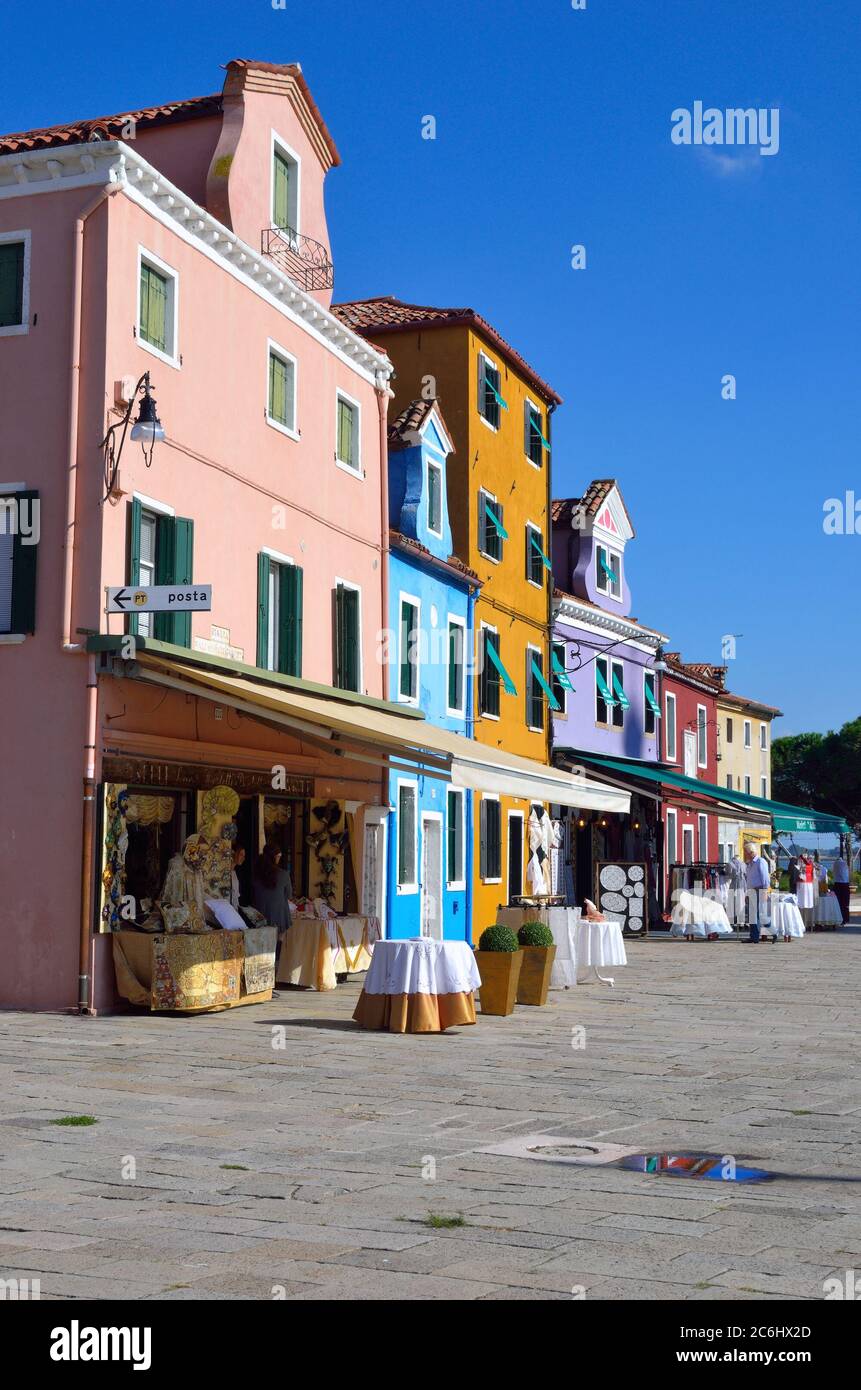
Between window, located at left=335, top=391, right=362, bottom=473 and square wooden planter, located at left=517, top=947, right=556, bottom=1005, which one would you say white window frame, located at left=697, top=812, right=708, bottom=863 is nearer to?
window, located at left=335, top=391, right=362, bottom=473

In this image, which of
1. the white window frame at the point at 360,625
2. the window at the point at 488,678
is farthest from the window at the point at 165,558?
the window at the point at 488,678

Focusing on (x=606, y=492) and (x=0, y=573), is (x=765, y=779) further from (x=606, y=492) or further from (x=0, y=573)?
(x=0, y=573)

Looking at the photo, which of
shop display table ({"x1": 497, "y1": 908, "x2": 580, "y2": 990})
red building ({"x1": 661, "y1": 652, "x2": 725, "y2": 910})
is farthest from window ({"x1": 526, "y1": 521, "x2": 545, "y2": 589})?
shop display table ({"x1": 497, "y1": 908, "x2": 580, "y2": 990})

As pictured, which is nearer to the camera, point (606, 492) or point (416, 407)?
point (416, 407)

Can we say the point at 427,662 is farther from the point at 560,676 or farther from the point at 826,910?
the point at 826,910

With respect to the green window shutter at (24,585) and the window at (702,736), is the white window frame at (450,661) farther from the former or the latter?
the window at (702,736)

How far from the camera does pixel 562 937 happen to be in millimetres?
18812

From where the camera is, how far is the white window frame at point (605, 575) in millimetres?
37938

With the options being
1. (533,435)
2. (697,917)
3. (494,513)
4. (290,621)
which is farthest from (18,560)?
(697,917)

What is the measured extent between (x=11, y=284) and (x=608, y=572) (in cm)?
2360

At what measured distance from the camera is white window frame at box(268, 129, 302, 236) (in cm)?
2012
